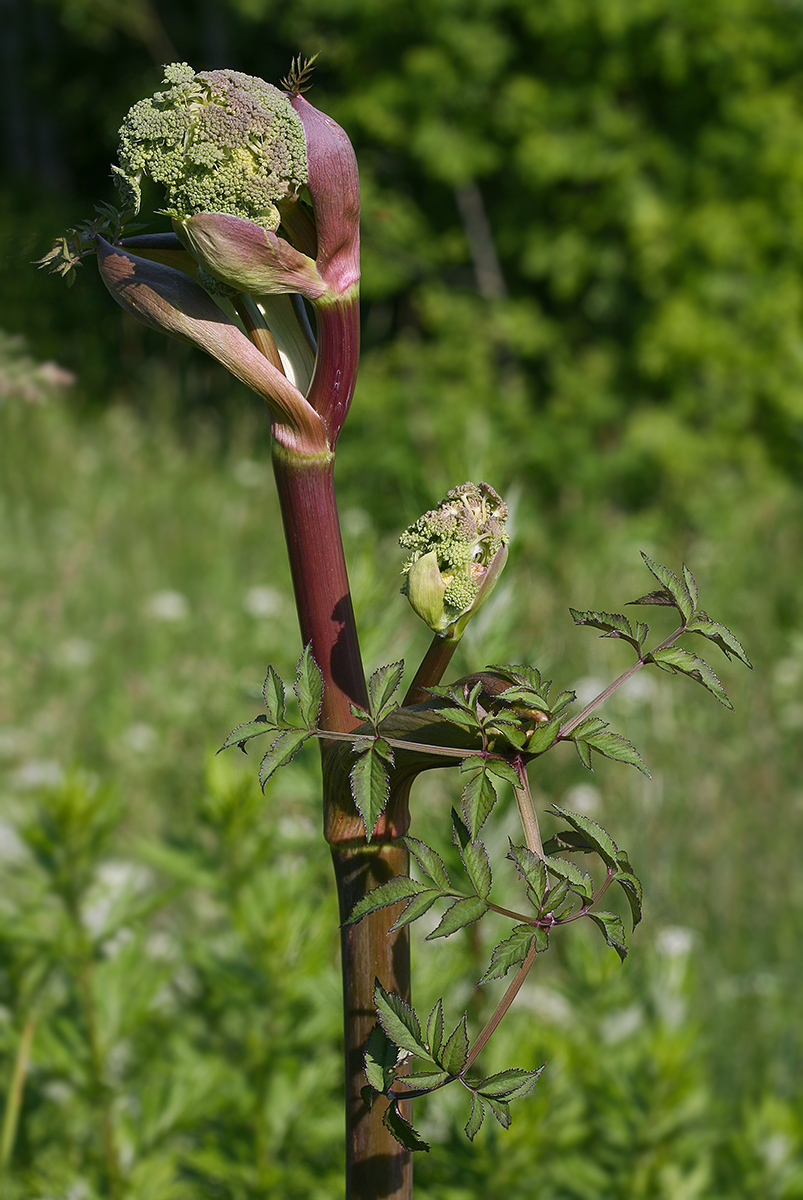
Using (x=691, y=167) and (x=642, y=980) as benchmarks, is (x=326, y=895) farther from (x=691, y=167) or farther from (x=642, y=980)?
(x=691, y=167)

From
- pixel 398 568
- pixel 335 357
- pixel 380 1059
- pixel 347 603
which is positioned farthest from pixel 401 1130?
pixel 398 568

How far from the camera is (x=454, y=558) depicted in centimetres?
45

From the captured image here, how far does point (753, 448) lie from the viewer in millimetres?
5125

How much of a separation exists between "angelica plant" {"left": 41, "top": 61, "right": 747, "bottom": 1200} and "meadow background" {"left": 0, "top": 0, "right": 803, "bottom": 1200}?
0.57ft

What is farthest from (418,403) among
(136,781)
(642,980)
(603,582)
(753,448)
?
(642,980)

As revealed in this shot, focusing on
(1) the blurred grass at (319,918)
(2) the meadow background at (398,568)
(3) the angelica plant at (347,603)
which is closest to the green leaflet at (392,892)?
(3) the angelica plant at (347,603)

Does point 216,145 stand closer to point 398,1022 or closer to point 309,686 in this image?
point 309,686

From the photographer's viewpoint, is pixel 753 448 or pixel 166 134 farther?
pixel 753 448

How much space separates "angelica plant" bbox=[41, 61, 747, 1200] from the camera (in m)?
0.42

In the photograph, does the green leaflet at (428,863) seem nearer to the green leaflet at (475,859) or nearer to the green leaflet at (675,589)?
the green leaflet at (475,859)

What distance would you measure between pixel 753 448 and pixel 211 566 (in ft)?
9.90

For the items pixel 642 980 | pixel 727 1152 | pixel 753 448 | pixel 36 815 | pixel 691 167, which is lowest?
pixel 727 1152

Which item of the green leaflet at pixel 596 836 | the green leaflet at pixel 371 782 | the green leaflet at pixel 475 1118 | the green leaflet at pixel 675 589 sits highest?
the green leaflet at pixel 675 589

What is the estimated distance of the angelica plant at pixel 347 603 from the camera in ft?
1.36
